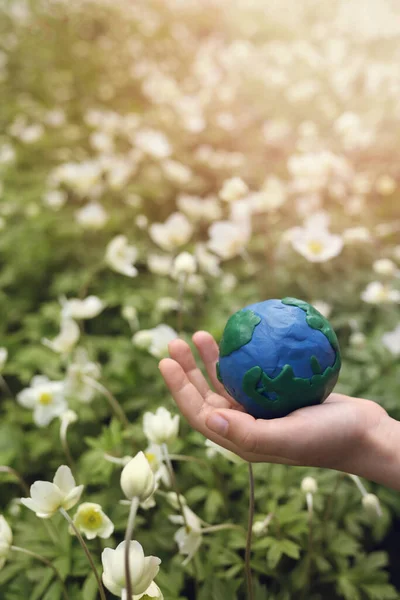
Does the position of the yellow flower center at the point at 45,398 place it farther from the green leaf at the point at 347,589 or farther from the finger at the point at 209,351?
the green leaf at the point at 347,589

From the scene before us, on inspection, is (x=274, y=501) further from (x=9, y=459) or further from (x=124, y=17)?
(x=124, y=17)

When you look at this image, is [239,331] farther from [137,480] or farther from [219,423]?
[137,480]

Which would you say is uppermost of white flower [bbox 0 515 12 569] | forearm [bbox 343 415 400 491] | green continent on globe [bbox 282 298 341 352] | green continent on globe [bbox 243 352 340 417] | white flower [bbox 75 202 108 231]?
green continent on globe [bbox 282 298 341 352]

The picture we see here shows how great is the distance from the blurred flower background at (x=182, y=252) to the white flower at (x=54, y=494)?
2 cm

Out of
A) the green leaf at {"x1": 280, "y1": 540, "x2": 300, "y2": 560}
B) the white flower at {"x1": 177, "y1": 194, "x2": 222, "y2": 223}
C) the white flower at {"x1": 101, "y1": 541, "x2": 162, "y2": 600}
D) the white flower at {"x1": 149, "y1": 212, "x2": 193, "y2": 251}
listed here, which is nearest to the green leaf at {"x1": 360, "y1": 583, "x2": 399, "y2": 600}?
the green leaf at {"x1": 280, "y1": 540, "x2": 300, "y2": 560}

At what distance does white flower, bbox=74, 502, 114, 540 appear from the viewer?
3.13 ft

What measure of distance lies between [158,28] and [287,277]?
2.73 metres

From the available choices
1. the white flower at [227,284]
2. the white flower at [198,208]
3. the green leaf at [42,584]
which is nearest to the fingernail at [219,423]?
the green leaf at [42,584]

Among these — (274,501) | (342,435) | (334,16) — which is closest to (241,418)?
(342,435)

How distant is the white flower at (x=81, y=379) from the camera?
1.34 metres

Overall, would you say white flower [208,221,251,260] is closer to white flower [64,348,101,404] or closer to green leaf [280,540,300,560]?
white flower [64,348,101,404]

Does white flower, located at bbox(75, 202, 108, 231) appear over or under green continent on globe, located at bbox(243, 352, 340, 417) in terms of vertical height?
under

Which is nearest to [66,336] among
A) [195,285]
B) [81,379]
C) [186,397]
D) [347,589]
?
[81,379]

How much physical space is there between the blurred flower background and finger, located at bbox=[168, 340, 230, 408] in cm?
8
